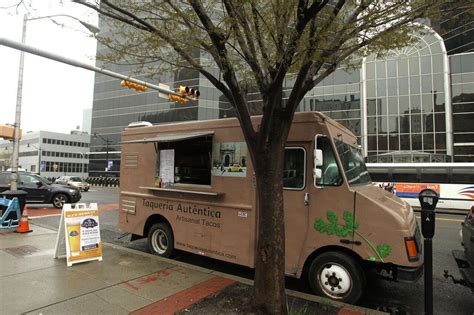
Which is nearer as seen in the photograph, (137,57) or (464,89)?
(137,57)

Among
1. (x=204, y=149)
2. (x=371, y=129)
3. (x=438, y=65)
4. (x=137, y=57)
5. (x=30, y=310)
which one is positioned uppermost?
(x=438, y=65)

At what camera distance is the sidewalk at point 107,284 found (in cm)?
433

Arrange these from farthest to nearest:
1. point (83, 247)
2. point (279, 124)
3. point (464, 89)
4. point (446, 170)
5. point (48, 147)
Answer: point (48, 147), point (464, 89), point (446, 170), point (83, 247), point (279, 124)

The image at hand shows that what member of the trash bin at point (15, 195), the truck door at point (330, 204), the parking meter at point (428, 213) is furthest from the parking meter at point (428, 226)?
the trash bin at point (15, 195)

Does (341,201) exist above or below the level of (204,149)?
below

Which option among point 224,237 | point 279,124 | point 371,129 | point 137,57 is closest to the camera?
point 279,124

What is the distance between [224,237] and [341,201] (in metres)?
2.18

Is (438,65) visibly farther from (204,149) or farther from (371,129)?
(204,149)

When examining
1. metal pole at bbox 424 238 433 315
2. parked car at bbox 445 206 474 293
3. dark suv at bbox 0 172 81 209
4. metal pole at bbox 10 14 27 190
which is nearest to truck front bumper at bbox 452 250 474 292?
parked car at bbox 445 206 474 293

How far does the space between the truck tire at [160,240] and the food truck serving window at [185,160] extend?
1.01 meters

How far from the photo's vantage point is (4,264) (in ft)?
19.8

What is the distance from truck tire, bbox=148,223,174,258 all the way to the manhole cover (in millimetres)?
2480

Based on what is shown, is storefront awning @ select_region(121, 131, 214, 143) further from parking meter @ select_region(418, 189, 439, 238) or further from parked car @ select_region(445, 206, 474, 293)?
parked car @ select_region(445, 206, 474, 293)

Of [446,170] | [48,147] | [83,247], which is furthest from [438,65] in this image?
[48,147]
